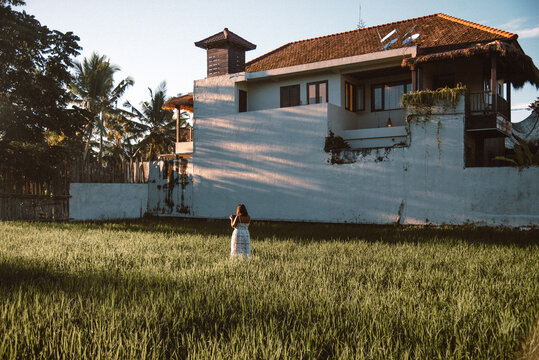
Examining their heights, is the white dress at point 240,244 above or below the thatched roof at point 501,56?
below

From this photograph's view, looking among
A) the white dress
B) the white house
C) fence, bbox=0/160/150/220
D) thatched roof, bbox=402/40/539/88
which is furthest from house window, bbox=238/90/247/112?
the white dress

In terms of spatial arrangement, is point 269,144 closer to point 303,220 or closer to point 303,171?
point 303,171

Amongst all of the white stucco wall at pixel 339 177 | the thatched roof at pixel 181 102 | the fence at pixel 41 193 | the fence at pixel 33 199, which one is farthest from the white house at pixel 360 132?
the fence at pixel 33 199

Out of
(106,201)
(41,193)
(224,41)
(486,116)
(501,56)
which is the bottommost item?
(106,201)

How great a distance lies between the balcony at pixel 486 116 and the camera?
15.7 m

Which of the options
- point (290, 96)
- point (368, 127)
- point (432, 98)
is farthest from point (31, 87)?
point (432, 98)

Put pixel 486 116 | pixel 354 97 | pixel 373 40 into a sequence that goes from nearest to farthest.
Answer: pixel 486 116 → pixel 354 97 → pixel 373 40

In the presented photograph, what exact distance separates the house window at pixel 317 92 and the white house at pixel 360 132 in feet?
0.15

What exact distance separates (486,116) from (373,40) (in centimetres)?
698

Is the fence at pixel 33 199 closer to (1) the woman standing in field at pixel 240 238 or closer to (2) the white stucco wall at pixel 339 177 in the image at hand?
(2) the white stucco wall at pixel 339 177

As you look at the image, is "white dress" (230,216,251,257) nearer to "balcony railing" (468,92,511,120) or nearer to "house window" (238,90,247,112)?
"balcony railing" (468,92,511,120)

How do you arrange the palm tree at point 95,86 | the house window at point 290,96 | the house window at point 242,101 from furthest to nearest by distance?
the palm tree at point 95,86 < the house window at point 242,101 < the house window at point 290,96

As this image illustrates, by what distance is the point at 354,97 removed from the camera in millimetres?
20172

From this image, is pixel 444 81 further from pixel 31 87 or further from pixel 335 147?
pixel 31 87
